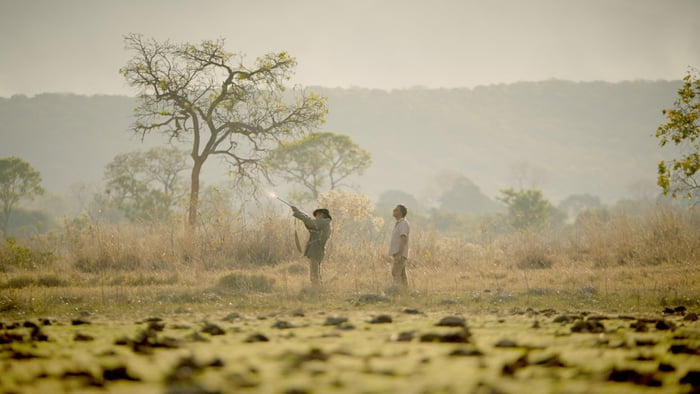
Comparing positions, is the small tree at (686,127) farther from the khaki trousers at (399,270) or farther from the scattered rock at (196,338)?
the scattered rock at (196,338)

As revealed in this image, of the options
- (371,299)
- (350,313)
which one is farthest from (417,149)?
(350,313)

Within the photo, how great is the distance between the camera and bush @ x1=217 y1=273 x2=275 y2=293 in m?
10.2

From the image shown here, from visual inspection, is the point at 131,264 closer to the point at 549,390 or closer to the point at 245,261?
the point at 245,261

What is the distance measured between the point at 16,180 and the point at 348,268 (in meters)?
47.7

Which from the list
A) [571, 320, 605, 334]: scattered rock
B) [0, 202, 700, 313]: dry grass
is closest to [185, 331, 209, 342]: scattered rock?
[571, 320, 605, 334]: scattered rock

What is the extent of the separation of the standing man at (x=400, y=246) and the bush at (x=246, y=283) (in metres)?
2.45

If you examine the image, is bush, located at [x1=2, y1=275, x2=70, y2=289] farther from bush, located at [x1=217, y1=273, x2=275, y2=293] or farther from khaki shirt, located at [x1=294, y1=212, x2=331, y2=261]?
khaki shirt, located at [x1=294, y1=212, x2=331, y2=261]

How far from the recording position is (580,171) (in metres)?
174

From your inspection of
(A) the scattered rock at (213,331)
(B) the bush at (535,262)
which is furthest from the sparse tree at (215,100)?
(A) the scattered rock at (213,331)

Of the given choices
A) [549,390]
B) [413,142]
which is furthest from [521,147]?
[549,390]

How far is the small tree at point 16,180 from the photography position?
47812mm

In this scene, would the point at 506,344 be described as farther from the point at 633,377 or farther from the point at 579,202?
the point at 579,202

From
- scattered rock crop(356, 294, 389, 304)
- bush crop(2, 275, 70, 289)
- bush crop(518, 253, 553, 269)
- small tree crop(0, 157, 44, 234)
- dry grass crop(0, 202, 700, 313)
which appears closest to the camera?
scattered rock crop(356, 294, 389, 304)

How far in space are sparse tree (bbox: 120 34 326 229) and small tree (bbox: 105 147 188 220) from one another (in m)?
22.9
